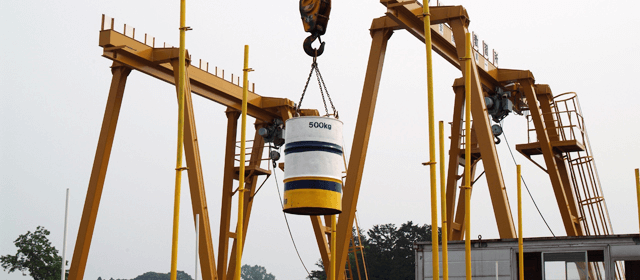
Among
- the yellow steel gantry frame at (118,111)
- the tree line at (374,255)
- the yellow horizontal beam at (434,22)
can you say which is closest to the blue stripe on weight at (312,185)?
the yellow horizontal beam at (434,22)

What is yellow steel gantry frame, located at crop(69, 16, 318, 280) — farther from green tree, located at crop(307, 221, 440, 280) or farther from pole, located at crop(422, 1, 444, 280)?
green tree, located at crop(307, 221, 440, 280)

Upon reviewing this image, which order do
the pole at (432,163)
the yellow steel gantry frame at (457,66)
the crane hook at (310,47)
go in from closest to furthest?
the pole at (432,163), the crane hook at (310,47), the yellow steel gantry frame at (457,66)

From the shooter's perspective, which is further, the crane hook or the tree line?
the tree line

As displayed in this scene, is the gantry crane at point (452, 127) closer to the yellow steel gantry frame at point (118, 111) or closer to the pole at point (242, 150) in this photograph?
the yellow steel gantry frame at point (118, 111)

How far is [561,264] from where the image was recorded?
13.8 m

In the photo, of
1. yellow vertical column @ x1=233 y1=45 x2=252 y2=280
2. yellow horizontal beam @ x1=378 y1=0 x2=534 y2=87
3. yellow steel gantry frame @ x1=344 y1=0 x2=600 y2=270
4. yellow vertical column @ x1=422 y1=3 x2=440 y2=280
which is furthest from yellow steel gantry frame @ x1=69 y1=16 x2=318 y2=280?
yellow vertical column @ x1=422 y1=3 x2=440 y2=280

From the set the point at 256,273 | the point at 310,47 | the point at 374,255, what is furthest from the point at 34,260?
the point at 256,273

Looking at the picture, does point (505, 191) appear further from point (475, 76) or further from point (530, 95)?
point (530, 95)

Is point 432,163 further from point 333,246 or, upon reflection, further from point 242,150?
point 333,246

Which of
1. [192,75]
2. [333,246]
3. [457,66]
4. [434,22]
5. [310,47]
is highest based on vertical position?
[192,75]

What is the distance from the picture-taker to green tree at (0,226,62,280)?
54500 millimetres

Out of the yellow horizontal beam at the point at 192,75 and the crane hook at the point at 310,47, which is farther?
the yellow horizontal beam at the point at 192,75

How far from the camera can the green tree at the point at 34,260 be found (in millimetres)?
54500

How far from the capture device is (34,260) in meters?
54.7
